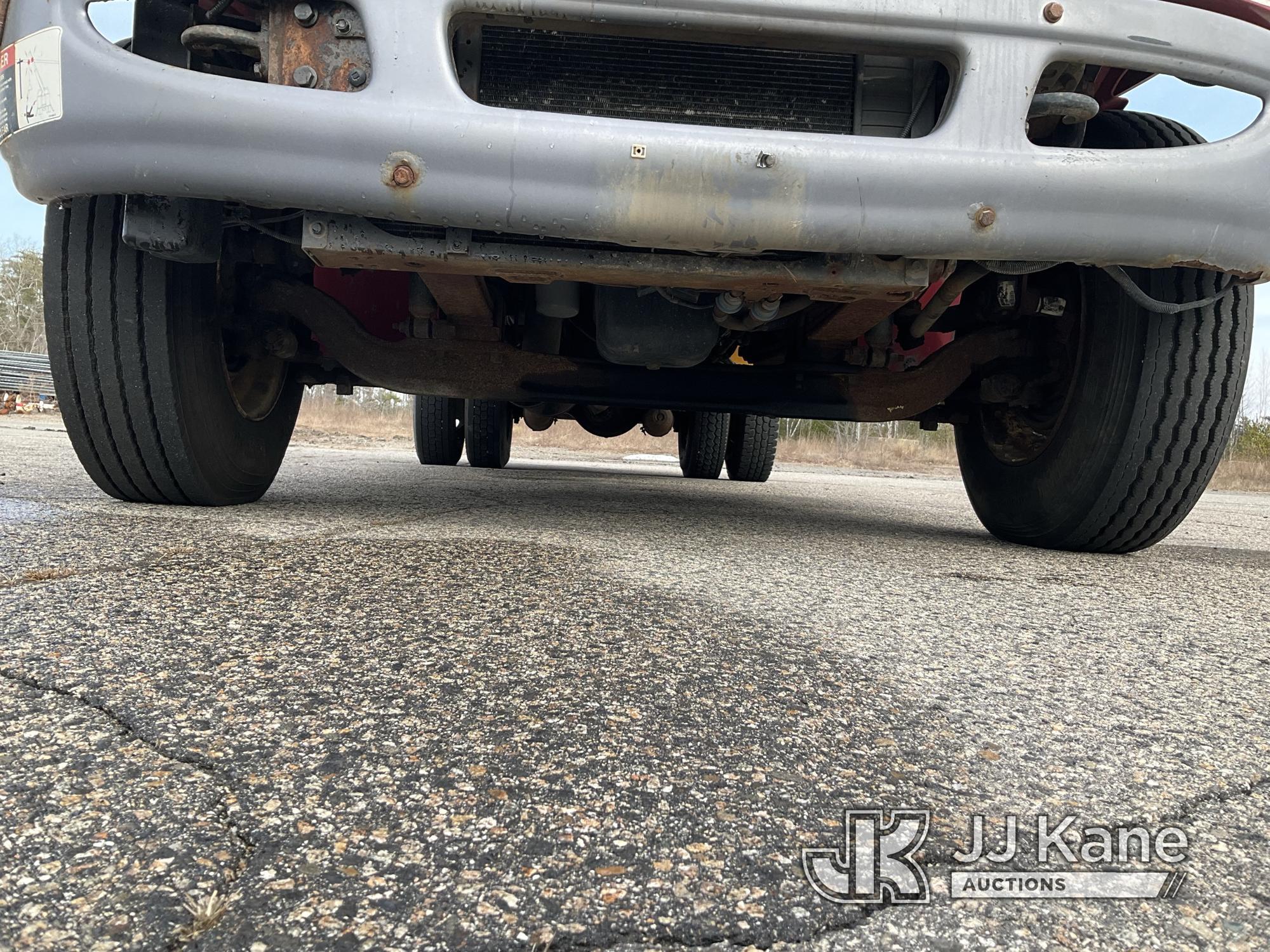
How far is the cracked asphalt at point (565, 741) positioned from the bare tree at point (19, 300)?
35535mm

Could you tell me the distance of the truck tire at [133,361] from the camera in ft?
5.57

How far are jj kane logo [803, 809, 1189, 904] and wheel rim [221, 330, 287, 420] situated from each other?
1.81 meters

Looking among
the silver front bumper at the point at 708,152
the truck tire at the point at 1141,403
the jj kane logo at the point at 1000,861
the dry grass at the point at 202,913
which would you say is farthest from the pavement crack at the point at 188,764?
the truck tire at the point at 1141,403

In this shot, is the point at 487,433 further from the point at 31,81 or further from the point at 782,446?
the point at 782,446

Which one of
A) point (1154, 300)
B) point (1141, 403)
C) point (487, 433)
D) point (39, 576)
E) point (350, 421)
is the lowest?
point (350, 421)

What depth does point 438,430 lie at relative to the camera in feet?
18.0

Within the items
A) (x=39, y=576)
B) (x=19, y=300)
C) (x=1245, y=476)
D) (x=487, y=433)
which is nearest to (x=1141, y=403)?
(x=39, y=576)

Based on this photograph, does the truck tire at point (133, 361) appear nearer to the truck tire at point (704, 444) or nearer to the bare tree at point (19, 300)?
the truck tire at point (704, 444)

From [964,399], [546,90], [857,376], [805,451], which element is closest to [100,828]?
[546,90]

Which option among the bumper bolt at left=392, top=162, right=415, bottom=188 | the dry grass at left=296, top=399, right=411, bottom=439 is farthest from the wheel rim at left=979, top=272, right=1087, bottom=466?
the dry grass at left=296, top=399, right=411, bottom=439

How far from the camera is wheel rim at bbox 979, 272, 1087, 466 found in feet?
6.72

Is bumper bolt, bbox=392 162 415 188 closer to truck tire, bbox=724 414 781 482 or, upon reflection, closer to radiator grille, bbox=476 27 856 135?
radiator grille, bbox=476 27 856 135

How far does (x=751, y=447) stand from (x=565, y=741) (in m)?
4.96

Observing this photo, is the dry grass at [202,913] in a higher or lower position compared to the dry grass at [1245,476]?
higher
